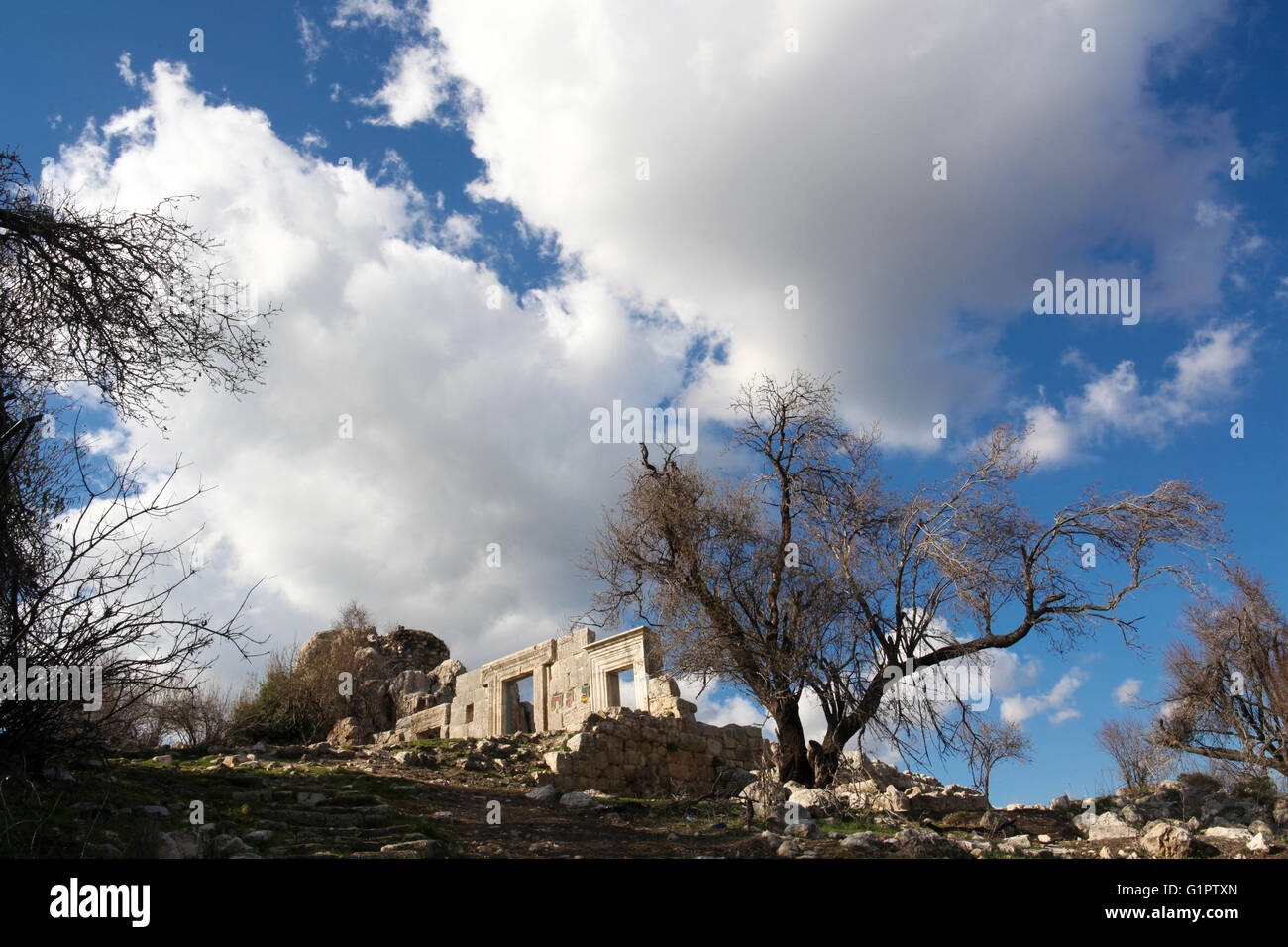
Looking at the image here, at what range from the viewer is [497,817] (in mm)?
10016

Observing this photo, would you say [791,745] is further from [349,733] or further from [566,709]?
[349,733]

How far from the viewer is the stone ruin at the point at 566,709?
16.0 metres

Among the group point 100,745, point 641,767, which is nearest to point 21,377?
point 100,745

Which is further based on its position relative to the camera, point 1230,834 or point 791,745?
point 791,745

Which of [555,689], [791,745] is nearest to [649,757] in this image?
[791,745]

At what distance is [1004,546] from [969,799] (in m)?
4.34

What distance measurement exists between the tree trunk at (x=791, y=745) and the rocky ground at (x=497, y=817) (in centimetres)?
98

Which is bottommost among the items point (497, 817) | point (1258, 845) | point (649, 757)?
point (649, 757)

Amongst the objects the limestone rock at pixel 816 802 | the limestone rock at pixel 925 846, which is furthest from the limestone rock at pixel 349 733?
the limestone rock at pixel 925 846

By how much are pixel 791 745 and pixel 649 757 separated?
3491mm

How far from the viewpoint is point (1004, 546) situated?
14.6 meters

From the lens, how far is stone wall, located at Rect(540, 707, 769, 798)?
15070 mm

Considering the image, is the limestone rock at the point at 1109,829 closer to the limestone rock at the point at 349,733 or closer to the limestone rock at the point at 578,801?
the limestone rock at the point at 578,801
